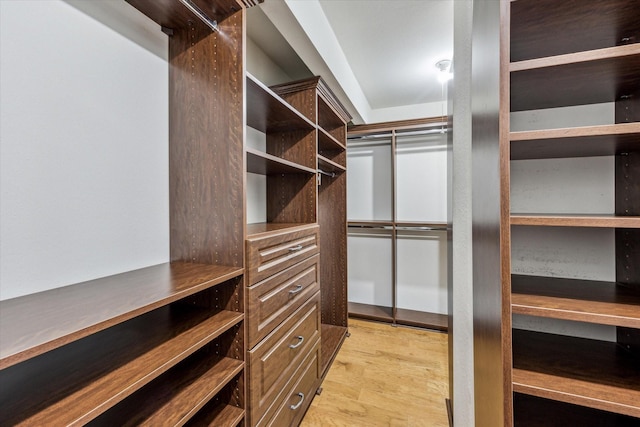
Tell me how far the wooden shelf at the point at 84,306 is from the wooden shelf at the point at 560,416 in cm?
112

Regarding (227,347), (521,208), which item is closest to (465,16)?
(521,208)

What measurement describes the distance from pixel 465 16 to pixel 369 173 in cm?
206

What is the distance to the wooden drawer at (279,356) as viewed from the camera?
3.57 feet

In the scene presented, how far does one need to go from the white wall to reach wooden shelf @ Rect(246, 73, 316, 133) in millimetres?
381

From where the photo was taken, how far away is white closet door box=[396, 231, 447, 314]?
2.98 meters

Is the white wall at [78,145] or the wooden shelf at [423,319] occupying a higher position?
the white wall at [78,145]

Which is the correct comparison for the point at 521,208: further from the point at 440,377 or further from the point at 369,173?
the point at 369,173

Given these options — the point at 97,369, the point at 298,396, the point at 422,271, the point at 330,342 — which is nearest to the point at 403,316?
the point at 422,271

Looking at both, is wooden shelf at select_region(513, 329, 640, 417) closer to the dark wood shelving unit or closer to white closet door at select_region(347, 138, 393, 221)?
the dark wood shelving unit

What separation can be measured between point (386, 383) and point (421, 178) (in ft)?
6.89

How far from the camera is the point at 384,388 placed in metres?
1.88

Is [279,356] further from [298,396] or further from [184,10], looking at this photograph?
[184,10]

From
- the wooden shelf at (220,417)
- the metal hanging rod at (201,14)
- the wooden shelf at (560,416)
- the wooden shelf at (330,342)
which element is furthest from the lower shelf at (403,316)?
the metal hanging rod at (201,14)

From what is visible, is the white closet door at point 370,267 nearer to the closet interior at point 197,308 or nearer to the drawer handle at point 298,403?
the closet interior at point 197,308
